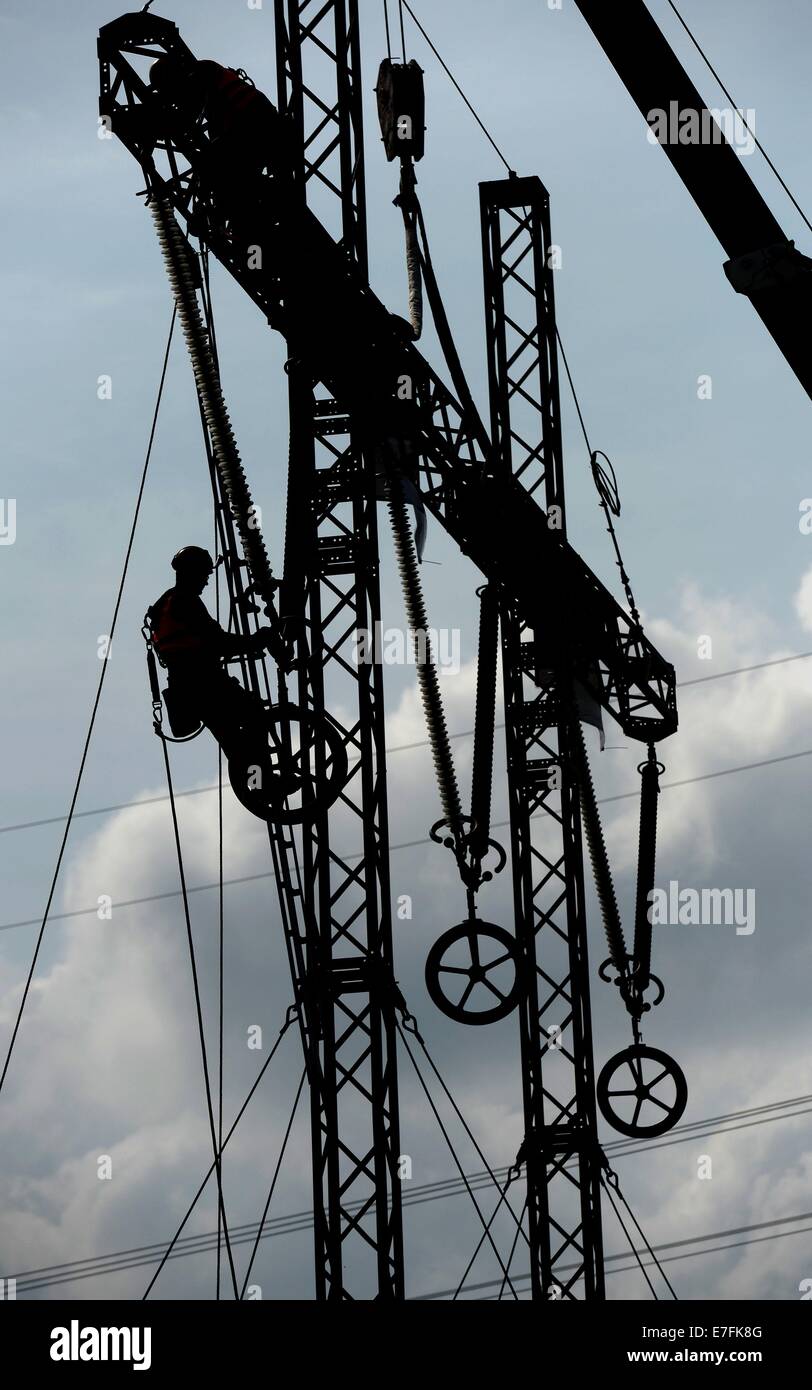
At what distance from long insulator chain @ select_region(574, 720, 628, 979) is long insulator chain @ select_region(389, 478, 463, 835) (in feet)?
7.03

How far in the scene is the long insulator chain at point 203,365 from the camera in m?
13.0

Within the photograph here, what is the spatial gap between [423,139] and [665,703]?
539 cm

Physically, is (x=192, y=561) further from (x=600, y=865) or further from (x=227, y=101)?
(x=600, y=865)

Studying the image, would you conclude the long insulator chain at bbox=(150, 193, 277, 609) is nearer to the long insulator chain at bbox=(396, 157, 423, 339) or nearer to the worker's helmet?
the worker's helmet

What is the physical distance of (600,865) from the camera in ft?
60.2

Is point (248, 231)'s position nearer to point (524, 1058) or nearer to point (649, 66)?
point (649, 66)

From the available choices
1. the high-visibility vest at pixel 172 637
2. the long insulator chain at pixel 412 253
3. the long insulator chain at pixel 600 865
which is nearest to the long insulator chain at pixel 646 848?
the long insulator chain at pixel 600 865

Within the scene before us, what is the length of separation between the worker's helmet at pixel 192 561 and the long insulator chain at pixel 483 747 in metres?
4.06

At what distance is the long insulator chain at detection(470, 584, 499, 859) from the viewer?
16.3 meters

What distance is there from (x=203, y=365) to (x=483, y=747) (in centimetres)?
456

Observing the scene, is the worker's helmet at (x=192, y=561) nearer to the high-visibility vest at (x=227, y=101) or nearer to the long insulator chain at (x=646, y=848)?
the high-visibility vest at (x=227, y=101)
